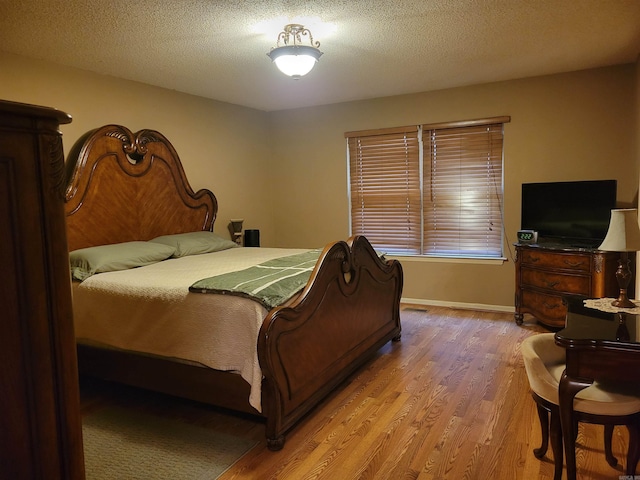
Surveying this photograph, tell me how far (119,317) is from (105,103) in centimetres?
218

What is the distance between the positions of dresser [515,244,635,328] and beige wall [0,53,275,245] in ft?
10.5

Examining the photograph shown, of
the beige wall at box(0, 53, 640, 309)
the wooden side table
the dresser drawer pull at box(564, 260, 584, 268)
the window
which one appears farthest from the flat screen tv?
the wooden side table

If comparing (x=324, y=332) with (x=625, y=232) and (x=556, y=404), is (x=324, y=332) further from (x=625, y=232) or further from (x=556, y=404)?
(x=625, y=232)

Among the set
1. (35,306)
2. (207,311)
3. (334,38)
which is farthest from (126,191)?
(35,306)

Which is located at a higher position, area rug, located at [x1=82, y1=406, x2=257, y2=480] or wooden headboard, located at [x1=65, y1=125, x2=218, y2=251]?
wooden headboard, located at [x1=65, y1=125, x2=218, y2=251]

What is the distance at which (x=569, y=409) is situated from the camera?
1699 millimetres

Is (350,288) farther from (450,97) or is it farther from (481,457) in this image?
(450,97)

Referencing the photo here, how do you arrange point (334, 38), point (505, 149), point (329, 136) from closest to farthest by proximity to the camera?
point (334, 38) < point (505, 149) < point (329, 136)

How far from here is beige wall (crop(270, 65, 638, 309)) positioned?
416 centimetres

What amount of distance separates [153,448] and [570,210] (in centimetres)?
387

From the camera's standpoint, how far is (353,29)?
300cm

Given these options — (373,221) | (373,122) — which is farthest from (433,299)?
(373,122)

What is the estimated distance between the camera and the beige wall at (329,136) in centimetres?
394

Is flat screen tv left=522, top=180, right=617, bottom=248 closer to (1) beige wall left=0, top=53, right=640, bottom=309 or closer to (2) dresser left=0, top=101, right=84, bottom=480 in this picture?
(1) beige wall left=0, top=53, right=640, bottom=309
